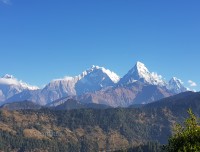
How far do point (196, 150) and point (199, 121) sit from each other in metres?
14.2

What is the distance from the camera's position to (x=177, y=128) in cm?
7606

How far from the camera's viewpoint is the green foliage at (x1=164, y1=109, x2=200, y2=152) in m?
70.6

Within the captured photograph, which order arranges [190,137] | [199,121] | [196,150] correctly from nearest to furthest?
[196,150], [190,137], [199,121]

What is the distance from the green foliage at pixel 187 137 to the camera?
70625 millimetres

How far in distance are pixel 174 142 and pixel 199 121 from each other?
29.8ft

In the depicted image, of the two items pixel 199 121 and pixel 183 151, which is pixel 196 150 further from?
pixel 199 121

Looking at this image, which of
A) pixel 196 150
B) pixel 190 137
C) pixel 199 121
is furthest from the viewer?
pixel 199 121

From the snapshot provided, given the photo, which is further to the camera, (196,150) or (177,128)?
(177,128)

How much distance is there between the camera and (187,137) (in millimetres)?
72750

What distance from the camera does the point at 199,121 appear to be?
80.6m

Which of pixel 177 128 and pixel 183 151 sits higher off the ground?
pixel 177 128

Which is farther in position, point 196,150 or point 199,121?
point 199,121

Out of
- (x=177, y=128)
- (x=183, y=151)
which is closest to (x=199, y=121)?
(x=177, y=128)

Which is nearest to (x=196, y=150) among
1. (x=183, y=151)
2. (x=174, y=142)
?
(x=183, y=151)
